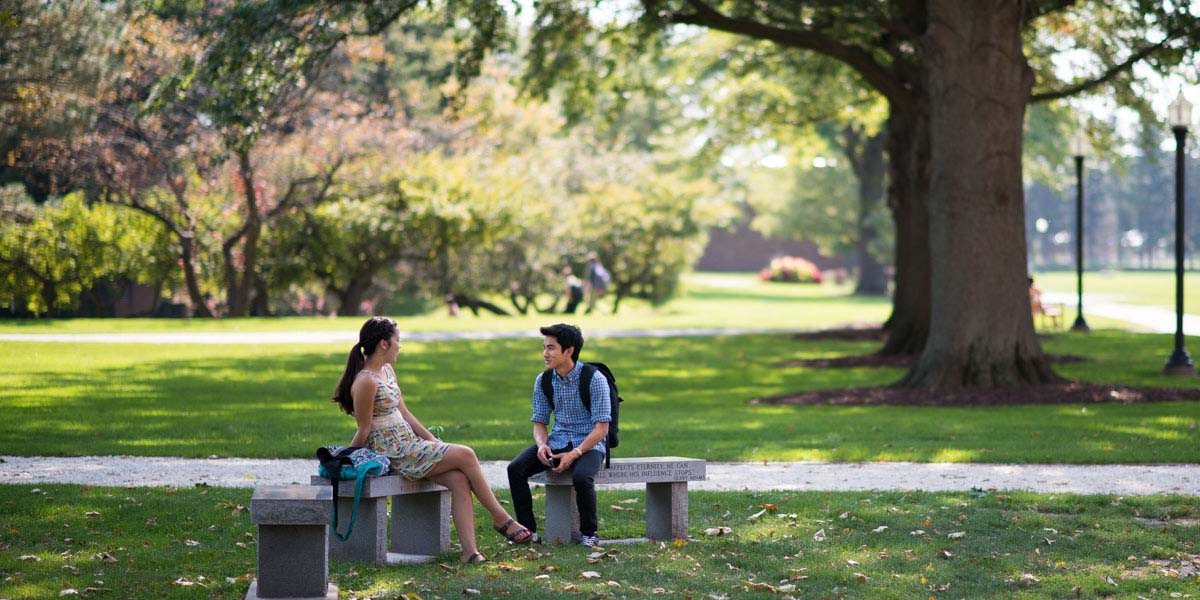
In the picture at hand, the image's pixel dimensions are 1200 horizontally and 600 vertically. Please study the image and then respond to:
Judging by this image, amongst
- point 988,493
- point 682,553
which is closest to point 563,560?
point 682,553

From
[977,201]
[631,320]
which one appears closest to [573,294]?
[631,320]

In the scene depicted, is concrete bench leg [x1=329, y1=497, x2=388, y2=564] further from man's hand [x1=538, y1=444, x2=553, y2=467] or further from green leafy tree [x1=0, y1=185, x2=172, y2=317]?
green leafy tree [x1=0, y1=185, x2=172, y2=317]

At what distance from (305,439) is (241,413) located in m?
2.43

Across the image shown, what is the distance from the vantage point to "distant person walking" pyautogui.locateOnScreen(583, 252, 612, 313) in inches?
1581

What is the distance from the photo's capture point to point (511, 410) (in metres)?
15.7

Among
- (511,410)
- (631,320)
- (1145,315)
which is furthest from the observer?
(1145,315)

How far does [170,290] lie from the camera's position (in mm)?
34094

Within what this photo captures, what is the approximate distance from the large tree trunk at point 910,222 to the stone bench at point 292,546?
17.1 metres

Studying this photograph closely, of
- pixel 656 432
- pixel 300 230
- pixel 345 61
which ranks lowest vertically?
pixel 656 432

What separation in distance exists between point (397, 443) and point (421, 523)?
0.58m

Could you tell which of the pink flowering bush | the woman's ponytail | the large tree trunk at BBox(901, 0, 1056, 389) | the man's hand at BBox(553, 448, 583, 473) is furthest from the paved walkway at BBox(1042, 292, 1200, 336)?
the woman's ponytail

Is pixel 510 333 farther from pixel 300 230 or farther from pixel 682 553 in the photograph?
pixel 682 553

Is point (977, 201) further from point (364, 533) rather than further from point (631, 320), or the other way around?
point (631, 320)

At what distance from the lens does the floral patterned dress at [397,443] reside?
7.43 meters
